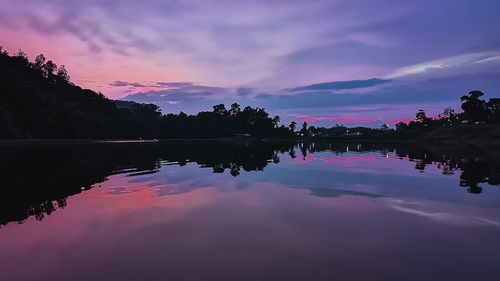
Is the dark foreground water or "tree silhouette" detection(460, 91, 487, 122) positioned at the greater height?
"tree silhouette" detection(460, 91, 487, 122)

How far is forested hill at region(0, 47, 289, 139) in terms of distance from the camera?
9792 cm

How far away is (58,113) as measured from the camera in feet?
367

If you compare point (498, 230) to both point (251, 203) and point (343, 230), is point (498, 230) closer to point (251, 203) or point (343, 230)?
point (343, 230)

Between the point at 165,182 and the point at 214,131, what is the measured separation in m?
178

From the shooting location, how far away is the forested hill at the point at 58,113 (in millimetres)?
97919

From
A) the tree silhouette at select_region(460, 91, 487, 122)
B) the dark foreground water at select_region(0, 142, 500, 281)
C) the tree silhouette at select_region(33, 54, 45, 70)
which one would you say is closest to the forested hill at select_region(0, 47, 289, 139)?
the tree silhouette at select_region(33, 54, 45, 70)

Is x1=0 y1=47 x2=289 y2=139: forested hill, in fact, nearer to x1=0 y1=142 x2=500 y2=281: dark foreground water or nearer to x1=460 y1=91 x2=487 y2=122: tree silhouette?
x1=0 y1=142 x2=500 y2=281: dark foreground water

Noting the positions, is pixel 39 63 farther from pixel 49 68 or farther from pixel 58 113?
pixel 58 113

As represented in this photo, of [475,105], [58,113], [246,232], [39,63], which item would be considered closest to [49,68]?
[39,63]

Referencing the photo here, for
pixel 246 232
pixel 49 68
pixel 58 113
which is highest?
pixel 49 68

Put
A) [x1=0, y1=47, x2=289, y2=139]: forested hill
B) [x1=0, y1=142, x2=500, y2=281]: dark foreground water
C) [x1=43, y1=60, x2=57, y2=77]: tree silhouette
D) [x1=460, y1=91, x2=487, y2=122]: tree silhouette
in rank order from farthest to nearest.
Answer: [x1=43, y1=60, x2=57, y2=77]: tree silhouette
[x1=460, y1=91, x2=487, y2=122]: tree silhouette
[x1=0, y1=47, x2=289, y2=139]: forested hill
[x1=0, y1=142, x2=500, y2=281]: dark foreground water

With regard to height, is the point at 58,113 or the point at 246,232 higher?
the point at 58,113

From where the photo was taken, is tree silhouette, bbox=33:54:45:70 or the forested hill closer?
the forested hill

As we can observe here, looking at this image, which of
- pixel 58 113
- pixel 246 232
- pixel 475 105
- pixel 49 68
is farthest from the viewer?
pixel 49 68
